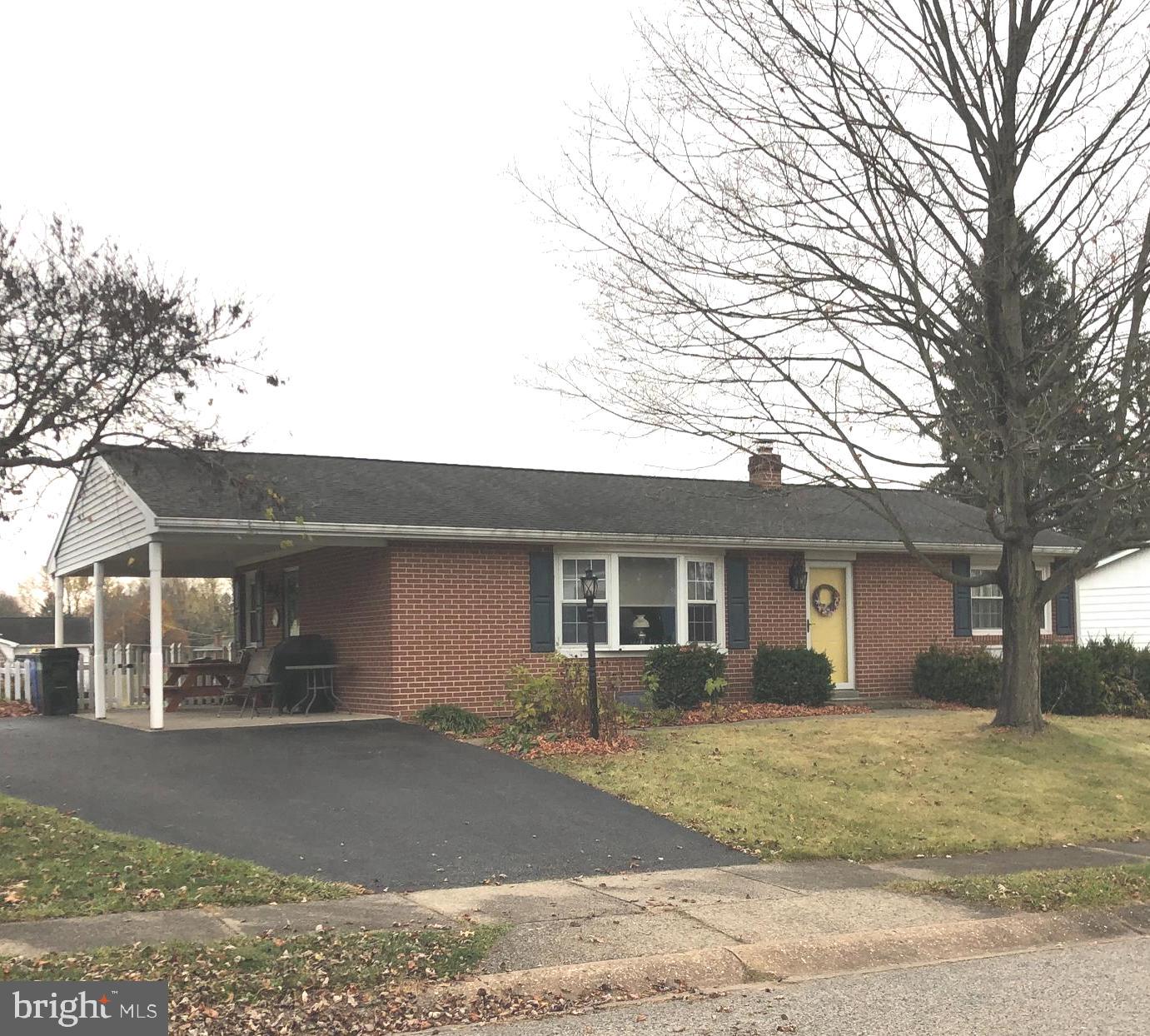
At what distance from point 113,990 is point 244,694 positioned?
13.8 metres

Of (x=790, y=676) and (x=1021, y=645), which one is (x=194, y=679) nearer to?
(x=790, y=676)

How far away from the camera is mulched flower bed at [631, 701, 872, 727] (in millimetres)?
16875

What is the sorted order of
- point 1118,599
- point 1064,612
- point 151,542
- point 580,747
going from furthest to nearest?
point 1118,599 < point 1064,612 < point 151,542 < point 580,747

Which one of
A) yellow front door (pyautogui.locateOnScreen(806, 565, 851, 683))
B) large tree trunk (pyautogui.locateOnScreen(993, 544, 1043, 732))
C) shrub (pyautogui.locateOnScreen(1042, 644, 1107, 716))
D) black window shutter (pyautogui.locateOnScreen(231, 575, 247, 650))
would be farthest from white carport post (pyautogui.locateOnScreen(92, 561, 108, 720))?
shrub (pyautogui.locateOnScreen(1042, 644, 1107, 716))

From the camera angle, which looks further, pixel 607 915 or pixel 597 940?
pixel 607 915

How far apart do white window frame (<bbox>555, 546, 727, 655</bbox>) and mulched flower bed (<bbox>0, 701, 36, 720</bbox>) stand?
921cm

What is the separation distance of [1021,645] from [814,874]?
23.0 ft

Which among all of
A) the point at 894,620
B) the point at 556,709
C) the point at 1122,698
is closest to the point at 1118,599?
the point at 1122,698

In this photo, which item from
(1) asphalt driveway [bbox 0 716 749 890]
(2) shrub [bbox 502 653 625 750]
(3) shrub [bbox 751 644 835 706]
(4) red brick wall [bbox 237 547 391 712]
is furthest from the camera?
(3) shrub [bbox 751 644 835 706]

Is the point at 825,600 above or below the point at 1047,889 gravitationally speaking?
above

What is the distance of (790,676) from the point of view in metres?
19.0

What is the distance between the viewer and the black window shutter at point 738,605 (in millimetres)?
19531

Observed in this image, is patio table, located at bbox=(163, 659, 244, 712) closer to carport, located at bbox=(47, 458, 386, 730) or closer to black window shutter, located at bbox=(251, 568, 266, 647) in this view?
carport, located at bbox=(47, 458, 386, 730)

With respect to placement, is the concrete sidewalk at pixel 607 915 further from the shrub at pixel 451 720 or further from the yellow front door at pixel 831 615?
the yellow front door at pixel 831 615
